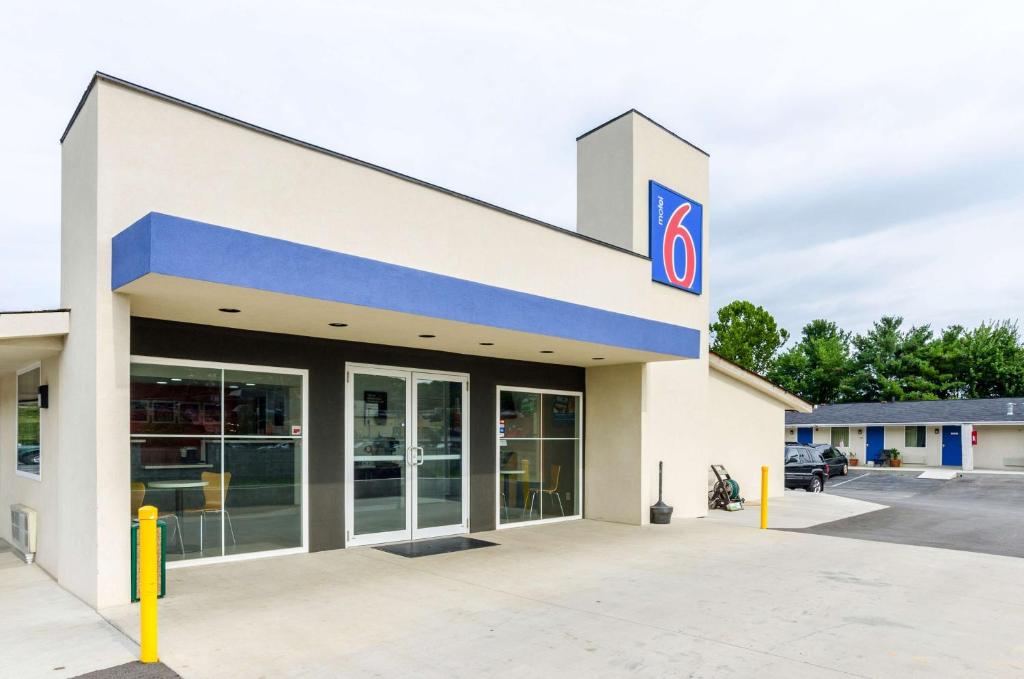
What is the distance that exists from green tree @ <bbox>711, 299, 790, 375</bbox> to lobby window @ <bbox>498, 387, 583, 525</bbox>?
4068 cm

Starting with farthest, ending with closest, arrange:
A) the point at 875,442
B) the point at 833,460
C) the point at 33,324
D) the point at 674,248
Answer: the point at 875,442
the point at 833,460
the point at 674,248
the point at 33,324

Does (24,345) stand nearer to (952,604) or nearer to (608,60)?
(608,60)

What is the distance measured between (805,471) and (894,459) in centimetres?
1827

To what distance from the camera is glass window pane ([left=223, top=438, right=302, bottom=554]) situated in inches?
318

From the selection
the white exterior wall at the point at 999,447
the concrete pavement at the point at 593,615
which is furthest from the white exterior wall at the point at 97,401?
the white exterior wall at the point at 999,447

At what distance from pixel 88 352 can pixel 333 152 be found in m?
3.42

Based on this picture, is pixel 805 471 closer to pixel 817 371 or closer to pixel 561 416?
pixel 561 416

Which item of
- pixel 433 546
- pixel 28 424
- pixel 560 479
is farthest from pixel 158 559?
pixel 560 479

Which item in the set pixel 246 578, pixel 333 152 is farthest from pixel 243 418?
pixel 333 152

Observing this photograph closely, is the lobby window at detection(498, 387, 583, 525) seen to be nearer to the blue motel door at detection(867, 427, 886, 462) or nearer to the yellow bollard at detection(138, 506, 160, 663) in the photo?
the yellow bollard at detection(138, 506, 160, 663)

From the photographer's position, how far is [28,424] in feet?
29.6

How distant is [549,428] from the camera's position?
40.3 feet

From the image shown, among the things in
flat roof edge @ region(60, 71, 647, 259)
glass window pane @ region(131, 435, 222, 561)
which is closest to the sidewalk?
glass window pane @ region(131, 435, 222, 561)

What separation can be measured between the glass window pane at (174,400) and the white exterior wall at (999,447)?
131ft
